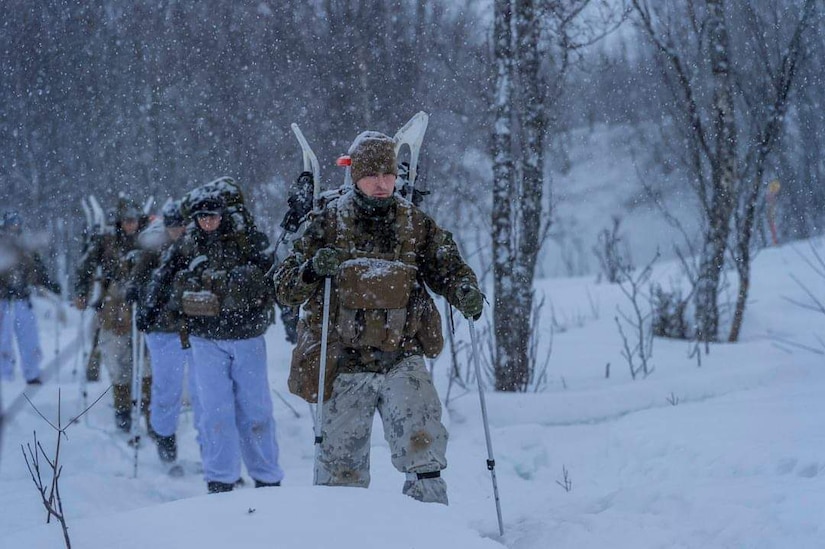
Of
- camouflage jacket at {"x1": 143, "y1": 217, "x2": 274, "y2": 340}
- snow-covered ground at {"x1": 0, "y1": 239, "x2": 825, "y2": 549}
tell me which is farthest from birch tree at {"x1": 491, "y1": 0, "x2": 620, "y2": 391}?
camouflage jacket at {"x1": 143, "y1": 217, "x2": 274, "y2": 340}

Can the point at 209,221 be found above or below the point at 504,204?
below

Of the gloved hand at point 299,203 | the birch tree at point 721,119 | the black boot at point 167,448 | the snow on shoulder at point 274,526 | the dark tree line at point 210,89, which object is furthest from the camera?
the dark tree line at point 210,89

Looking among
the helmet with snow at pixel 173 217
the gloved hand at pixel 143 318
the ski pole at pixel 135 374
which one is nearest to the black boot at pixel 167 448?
the ski pole at pixel 135 374

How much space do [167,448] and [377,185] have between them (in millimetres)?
3630

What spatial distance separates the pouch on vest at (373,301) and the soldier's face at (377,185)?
0.30 metres

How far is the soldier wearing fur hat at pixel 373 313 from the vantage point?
130 inches

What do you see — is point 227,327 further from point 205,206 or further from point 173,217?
point 173,217

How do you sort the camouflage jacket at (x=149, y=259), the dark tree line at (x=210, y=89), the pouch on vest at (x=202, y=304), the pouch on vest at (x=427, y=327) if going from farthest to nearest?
the dark tree line at (x=210, y=89), the camouflage jacket at (x=149, y=259), the pouch on vest at (x=202, y=304), the pouch on vest at (x=427, y=327)

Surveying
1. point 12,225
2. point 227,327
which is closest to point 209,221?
point 227,327

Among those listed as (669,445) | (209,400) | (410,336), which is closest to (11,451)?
(209,400)

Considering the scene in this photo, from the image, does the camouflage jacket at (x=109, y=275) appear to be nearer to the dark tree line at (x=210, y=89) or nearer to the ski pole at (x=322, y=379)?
the dark tree line at (x=210, y=89)

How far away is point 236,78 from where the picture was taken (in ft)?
41.6

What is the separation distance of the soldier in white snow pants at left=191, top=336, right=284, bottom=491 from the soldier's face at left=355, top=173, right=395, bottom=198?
172 cm

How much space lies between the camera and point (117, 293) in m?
6.94
